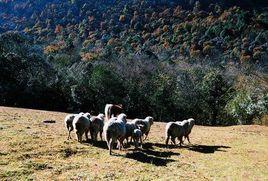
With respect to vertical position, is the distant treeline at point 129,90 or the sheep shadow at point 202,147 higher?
the distant treeline at point 129,90

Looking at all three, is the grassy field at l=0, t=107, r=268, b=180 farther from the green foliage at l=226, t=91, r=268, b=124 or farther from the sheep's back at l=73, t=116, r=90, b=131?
the green foliage at l=226, t=91, r=268, b=124

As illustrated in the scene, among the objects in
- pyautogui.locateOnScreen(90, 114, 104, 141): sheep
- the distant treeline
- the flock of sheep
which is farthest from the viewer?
the distant treeline

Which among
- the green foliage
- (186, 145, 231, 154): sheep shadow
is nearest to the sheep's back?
(186, 145, 231, 154): sheep shadow

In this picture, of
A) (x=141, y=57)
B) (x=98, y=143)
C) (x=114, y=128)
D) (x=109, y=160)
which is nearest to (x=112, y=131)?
(x=114, y=128)

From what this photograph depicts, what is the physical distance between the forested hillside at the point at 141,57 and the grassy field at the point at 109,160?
35410 mm

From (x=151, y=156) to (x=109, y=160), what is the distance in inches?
119

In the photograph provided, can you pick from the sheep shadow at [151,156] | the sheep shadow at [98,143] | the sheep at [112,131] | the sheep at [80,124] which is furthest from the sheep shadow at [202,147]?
the sheep at [80,124]

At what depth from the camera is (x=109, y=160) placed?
21.1 meters

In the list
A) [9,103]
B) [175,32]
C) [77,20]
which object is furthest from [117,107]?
[77,20]

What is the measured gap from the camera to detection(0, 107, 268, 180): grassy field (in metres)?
18.7

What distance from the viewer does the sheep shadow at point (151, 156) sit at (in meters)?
22.0

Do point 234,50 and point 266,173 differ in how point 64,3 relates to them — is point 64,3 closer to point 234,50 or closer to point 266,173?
point 234,50

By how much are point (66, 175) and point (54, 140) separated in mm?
6584

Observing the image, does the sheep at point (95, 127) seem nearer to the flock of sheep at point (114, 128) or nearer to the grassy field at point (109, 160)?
the flock of sheep at point (114, 128)
